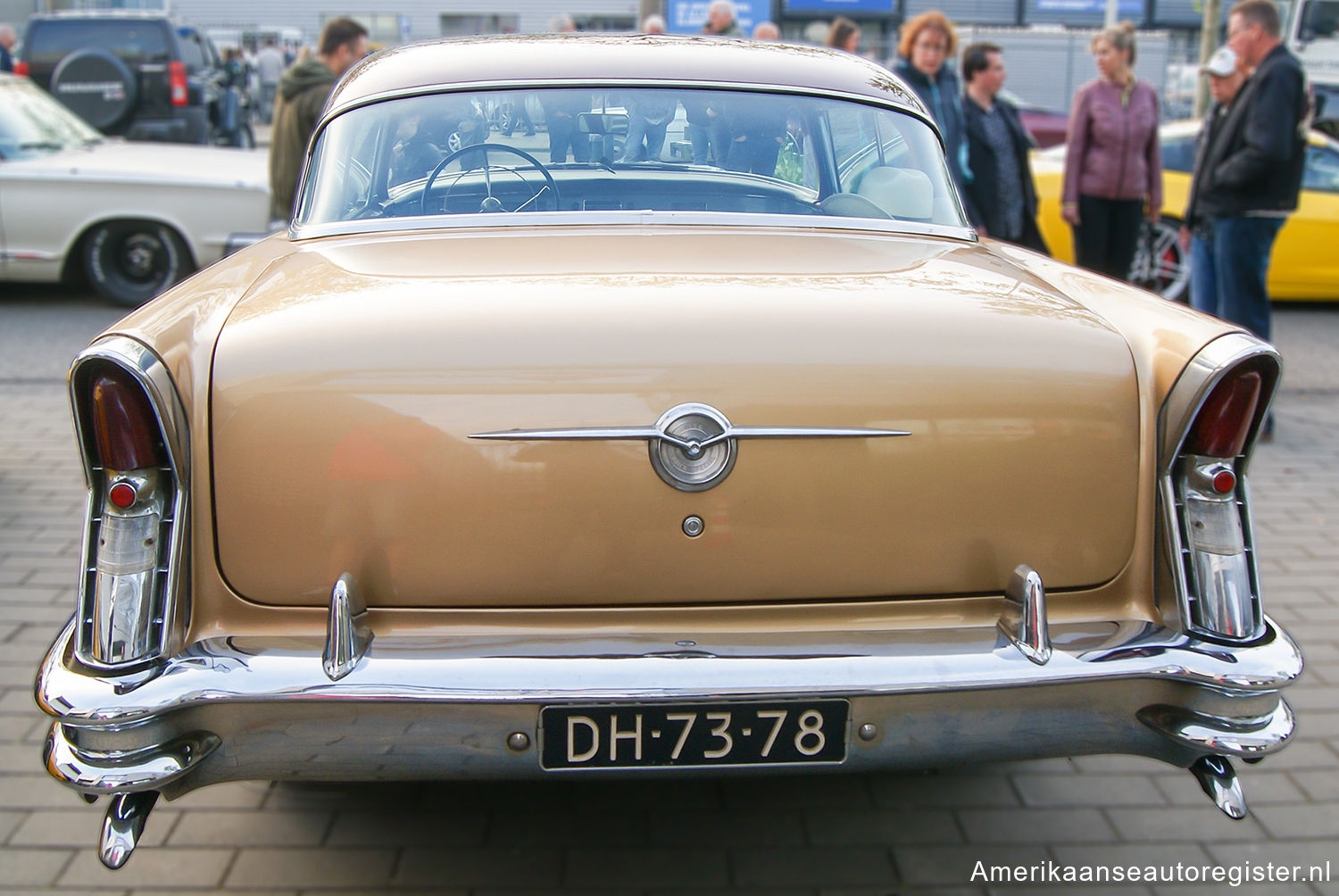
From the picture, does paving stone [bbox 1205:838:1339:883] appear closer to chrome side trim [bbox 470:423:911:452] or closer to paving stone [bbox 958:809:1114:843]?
paving stone [bbox 958:809:1114:843]

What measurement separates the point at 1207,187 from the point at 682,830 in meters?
4.54

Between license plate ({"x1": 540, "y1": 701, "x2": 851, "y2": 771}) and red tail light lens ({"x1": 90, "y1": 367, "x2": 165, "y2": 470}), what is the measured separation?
83 cm

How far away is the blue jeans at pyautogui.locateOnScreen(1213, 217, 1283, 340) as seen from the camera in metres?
5.88

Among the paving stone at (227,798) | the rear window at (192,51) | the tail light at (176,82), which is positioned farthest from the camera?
the rear window at (192,51)

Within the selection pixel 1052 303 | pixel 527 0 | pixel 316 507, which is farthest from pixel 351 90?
pixel 527 0

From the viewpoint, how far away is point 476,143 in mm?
3244

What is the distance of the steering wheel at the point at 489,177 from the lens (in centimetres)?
315

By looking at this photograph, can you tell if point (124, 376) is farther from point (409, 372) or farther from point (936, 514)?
point (936, 514)

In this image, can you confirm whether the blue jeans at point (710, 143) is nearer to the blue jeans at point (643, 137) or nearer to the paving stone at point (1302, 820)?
the blue jeans at point (643, 137)

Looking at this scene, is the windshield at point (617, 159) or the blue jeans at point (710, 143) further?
the blue jeans at point (710, 143)

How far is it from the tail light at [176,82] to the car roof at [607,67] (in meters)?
11.5

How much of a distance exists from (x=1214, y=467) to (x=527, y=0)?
33703mm

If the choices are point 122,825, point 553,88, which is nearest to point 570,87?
point 553,88

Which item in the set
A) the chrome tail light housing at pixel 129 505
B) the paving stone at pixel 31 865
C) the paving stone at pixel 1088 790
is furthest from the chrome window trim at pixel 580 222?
the paving stone at pixel 31 865
